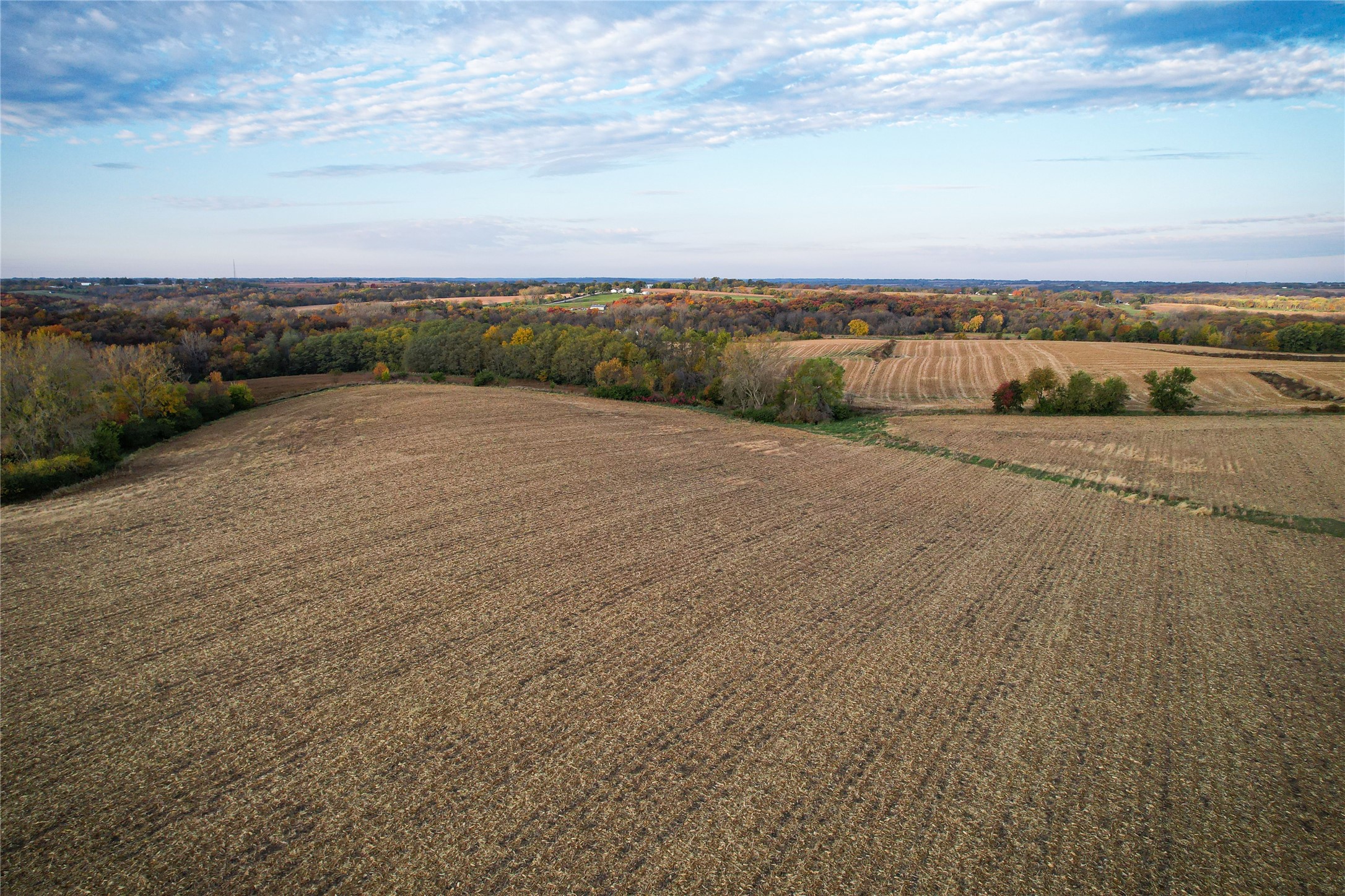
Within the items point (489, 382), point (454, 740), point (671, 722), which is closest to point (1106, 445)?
point (671, 722)

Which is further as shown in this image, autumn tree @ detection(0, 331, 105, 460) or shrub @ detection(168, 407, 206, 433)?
shrub @ detection(168, 407, 206, 433)

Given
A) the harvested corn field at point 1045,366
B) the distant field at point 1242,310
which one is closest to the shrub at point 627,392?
the harvested corn field at point 1045,366

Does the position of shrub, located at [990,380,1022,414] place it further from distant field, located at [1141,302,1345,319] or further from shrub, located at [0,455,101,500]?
distant field, located at [1141,302,1345,319]

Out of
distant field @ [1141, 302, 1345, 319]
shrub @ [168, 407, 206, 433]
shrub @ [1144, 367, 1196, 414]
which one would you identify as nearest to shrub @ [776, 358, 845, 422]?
shrub @ [1144, 367, 1196, 414]

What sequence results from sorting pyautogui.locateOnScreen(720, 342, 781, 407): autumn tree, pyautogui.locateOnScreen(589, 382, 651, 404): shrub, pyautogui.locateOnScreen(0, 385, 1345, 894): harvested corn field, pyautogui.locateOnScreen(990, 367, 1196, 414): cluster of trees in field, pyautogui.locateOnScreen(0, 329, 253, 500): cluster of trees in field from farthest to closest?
pyautogui.locateOnScreen(589, 382, 651, 404): shrub < pyautogui.locateOnScreen(720, 342, 781, 407): autumn tree < pyautogui.locateOnScreen(990, 367, 1196, 414): cluster of trees in field < pyautogui.locateOnScreen(0, 329, 253, 500): cluster of trees in field < pyautogui.locateOnScreen(0, 385, 1345, 894): harvested corn field

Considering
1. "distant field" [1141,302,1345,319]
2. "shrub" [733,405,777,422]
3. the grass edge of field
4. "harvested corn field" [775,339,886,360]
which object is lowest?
the grass edge of field

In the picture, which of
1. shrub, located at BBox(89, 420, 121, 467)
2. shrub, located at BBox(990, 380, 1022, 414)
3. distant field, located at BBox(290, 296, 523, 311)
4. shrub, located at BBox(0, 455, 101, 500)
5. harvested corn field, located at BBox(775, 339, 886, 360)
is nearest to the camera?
shrub, located at BBox(0, 455, 101, 500)

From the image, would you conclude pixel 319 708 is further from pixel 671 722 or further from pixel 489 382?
pixel 489 382
